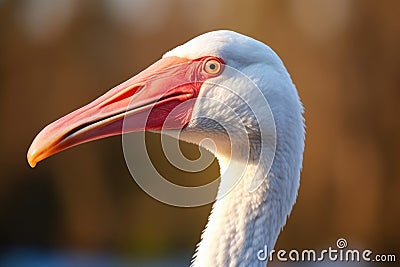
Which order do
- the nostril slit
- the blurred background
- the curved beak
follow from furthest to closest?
the blurred background
the nostril slit
the curved beak

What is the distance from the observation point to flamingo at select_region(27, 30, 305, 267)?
2.31 metres

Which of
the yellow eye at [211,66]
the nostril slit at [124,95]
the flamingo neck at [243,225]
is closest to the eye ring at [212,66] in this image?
the yellow eye at [211,66]

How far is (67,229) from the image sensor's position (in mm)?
9320

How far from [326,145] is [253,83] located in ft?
18.7

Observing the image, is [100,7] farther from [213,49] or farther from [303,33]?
[213,49]

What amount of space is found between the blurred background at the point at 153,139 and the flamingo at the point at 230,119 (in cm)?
516

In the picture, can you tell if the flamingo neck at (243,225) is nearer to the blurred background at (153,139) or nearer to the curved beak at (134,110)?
the curved beak at (134,110)

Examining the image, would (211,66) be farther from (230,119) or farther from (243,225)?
(243,225)

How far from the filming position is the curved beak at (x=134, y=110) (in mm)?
2236

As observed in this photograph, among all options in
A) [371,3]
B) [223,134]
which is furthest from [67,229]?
[223,134]

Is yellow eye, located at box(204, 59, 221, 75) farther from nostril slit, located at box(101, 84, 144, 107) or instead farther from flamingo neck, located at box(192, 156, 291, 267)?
flamingo neck, located at box(192, 156, 291, 267)

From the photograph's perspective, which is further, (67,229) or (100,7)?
(100,7)

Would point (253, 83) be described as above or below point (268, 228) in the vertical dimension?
above

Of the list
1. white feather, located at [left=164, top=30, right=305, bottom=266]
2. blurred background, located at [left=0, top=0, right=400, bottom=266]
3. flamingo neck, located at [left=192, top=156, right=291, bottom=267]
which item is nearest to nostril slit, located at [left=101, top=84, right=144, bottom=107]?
white feather, located at [left=164, top=30, right=305, bottom=266]
